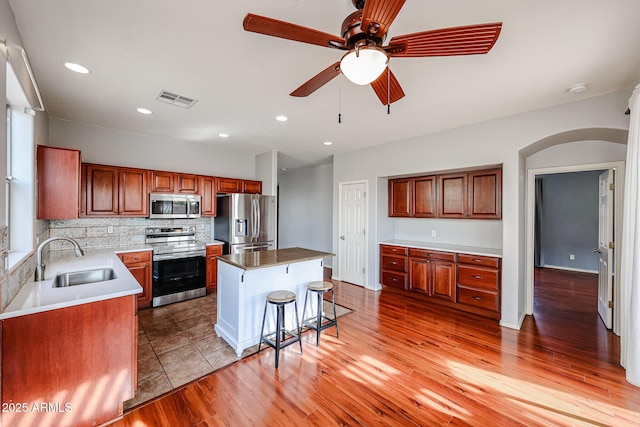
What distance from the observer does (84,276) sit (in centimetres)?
255

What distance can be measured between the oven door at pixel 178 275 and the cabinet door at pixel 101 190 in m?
1.01

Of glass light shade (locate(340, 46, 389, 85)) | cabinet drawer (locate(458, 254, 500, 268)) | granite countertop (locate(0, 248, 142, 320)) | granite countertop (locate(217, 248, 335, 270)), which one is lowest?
cabinet drawer (locate(458, 254, 500, 268))

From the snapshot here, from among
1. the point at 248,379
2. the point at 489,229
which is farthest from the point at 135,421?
the point at 489,229

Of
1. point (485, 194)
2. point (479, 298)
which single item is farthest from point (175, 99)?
point (479, 298)

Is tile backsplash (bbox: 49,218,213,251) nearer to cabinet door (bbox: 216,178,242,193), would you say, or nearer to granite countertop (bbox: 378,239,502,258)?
cabinet door (bbox: 216,178,242,193)

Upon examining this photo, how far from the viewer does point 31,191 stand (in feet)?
7.68

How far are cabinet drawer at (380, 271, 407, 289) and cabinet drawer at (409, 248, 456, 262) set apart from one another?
1.37 ft

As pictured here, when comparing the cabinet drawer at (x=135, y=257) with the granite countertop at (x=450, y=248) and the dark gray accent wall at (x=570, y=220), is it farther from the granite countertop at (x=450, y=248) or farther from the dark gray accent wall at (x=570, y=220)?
the dark gray accent wall at (x=570, y=220)

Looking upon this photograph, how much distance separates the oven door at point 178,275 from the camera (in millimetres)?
3873

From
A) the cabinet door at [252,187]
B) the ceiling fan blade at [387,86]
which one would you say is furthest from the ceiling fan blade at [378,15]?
the cabinet door at [252,187]

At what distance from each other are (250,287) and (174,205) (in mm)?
2503

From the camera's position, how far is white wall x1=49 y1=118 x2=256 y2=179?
3.78 m

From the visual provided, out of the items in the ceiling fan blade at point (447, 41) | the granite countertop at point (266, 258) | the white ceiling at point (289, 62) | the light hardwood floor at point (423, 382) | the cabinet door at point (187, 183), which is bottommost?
the light hardwood floor at point (423, 382)

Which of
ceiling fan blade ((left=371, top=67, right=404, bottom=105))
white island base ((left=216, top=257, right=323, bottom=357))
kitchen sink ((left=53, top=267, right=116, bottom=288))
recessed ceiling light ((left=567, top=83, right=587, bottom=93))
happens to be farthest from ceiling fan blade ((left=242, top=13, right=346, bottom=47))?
recessed ceiling light ((left=567, top=83, right=587, bottom=93))
